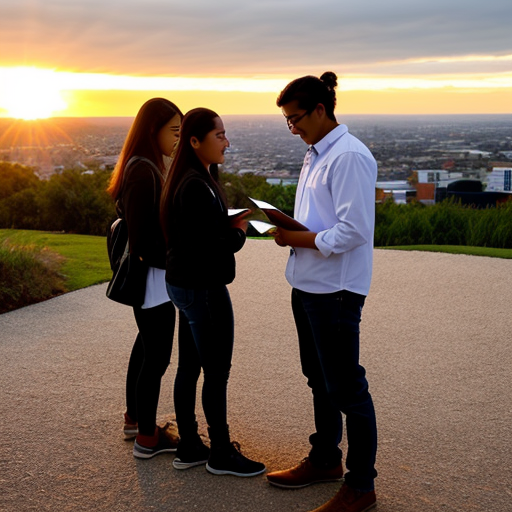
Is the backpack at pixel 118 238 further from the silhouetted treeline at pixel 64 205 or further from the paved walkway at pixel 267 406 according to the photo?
Answer: the silhouetted treeline at pixel 64 205

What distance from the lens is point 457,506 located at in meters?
3.68

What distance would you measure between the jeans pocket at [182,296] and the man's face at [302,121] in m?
1.00

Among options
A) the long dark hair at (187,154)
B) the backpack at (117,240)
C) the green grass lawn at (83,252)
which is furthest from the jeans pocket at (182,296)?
the green grass lawn at (83,252)

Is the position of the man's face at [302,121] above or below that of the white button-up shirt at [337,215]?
above

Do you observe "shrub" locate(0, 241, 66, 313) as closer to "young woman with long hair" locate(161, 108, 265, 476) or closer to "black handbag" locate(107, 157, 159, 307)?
"black handbag" locate(107, 157, 159, 307)

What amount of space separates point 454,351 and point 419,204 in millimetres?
11503

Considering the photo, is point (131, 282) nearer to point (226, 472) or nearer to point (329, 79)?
point (226, 472)

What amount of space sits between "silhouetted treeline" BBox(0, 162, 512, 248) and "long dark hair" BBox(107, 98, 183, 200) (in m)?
9.50

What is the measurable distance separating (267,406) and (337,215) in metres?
2.21

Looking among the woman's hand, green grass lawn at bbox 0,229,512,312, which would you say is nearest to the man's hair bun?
the woman's hand

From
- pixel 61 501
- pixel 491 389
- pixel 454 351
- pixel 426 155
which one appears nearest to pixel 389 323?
pixel 454 351

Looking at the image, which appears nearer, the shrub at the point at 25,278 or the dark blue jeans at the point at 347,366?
the dark blue jeans at the point at 347,366

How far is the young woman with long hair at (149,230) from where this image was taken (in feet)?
12.8

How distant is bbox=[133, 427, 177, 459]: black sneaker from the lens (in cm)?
429
